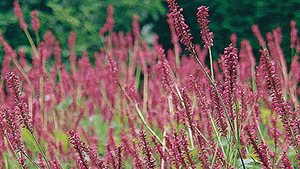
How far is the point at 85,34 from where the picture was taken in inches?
338

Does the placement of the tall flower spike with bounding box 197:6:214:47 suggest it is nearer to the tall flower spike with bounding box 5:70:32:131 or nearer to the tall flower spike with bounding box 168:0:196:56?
the tall flower spike with bounding box 168:0:196:56

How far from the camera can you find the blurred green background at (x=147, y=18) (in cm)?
765

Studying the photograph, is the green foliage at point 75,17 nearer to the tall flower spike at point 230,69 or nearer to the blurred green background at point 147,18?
the blurred green background at point 147,18

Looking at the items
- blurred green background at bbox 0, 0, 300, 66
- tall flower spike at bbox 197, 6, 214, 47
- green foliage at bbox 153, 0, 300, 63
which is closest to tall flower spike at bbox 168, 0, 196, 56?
tall flower spike at bbox 197, 6, 214, 47

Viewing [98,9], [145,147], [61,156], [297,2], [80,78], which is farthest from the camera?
[98,9]

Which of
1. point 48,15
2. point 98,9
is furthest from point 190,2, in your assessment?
point 48,15

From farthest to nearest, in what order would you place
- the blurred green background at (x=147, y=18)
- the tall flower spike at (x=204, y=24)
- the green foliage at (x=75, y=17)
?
the green foliage at (x=75, y=17) → the blurred green background at (x=147, y=18) → the tall flower spike at (x=204, y=24)

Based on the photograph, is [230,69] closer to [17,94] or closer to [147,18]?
[17,94]

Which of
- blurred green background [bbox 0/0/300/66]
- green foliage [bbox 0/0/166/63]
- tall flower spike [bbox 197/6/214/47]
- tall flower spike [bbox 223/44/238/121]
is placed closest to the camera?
tall flower spike [bbox 223/44/238/121]

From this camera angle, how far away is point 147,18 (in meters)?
9.41

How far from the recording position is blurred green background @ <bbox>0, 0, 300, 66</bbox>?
25.1 ft

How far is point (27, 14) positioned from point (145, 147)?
7966mm

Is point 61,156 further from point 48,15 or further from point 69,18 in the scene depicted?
point 48,15

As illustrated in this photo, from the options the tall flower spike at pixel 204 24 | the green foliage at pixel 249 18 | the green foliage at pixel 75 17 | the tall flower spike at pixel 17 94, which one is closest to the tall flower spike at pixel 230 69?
the tall flower spike at pixel 204 24
